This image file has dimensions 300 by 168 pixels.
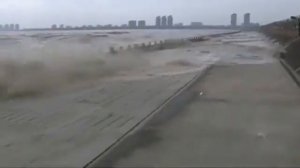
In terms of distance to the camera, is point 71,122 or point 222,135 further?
point 71,122

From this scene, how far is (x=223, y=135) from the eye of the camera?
9.19m

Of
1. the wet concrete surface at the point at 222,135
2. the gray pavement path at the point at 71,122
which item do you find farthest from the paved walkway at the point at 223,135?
the gray pavement path at the point at 71,122

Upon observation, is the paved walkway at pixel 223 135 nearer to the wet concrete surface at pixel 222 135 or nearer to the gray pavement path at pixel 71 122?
the wet concrete surface at pixel 222 135

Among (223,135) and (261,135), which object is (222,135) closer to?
(223,135)

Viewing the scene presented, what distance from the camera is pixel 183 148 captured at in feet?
26.9

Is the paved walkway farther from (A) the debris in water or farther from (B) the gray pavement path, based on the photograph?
(B) the gray pavement path

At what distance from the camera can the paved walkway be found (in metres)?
7.46

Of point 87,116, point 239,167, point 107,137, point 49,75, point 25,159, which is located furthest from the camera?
point 49,75

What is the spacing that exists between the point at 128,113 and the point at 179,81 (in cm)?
801

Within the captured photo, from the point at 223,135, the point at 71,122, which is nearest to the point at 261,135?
the point at 223,135

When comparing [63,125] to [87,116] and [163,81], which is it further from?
[163,81]

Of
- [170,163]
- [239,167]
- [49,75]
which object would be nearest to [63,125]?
[170,163]

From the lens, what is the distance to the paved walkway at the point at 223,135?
746 cm

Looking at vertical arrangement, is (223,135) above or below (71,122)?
above
